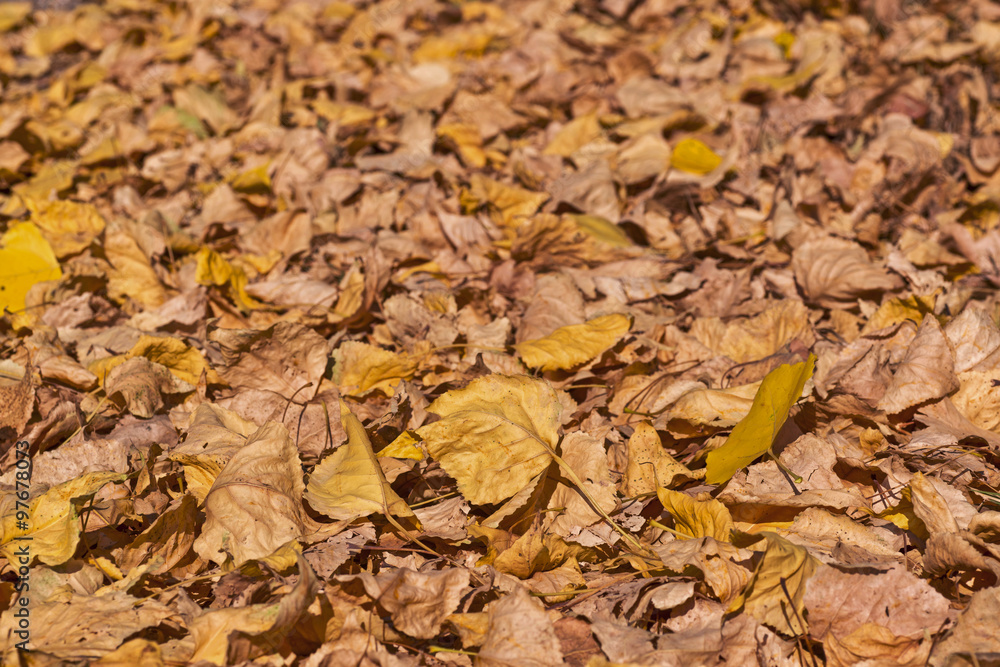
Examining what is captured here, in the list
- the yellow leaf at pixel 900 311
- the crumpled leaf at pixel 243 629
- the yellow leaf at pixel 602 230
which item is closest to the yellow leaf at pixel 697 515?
the crumpled leaf at pixel 243 629

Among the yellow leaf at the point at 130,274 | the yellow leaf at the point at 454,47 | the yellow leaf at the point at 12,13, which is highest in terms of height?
the yellow leaf at the point at 454,47

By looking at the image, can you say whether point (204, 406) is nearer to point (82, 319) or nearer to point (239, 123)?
point (82, 319)

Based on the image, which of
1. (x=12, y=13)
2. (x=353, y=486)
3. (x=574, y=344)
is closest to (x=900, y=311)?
(x=574, y=344)

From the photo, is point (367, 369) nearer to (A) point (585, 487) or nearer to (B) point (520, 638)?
(A) point (585, 487)

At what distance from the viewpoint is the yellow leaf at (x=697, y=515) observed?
111 cm

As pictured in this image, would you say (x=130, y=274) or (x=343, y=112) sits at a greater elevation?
(x=343, y=112)

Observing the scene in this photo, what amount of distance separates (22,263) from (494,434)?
60.2 inches

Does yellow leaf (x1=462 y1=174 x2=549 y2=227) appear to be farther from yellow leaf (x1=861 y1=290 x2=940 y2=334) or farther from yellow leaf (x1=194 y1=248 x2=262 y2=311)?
yellow leaf (x1=861 y1=290 x2=940 y2=334)

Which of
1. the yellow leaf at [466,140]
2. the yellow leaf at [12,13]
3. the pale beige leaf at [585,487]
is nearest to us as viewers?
the pale beige leaf at [585,487]

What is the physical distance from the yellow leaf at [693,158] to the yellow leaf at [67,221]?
1795 mm

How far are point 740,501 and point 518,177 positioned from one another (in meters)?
1.41

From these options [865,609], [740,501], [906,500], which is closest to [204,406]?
[740,501]

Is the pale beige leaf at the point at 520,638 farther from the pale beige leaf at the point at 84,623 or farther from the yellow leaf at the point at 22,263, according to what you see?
the yellow leaf at the point at 22,263

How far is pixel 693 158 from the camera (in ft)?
7.20
